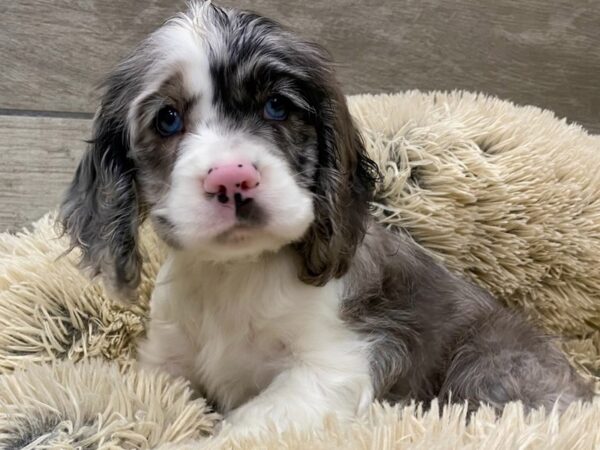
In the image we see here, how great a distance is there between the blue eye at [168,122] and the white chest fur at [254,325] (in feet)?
1.16

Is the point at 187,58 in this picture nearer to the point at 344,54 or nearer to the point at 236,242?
the point at 236,242

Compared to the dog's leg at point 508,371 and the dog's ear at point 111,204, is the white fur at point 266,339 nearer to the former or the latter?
the dog's ear at point 111,204

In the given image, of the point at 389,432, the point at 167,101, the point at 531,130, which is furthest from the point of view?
the point at 531,130

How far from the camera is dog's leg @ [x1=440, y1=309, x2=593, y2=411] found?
6.75ft

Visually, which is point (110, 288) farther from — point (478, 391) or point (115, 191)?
point (478, 391)

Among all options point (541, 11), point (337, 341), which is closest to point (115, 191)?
point (337, 341)

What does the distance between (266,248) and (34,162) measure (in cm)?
192

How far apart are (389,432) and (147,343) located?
3.13 feet

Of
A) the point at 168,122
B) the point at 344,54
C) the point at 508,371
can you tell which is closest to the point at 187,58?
the point at 168,122

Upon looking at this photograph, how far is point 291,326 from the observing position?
198 centimetres

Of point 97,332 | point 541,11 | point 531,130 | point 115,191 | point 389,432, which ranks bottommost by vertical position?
point 97,332

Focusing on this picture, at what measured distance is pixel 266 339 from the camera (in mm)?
2008

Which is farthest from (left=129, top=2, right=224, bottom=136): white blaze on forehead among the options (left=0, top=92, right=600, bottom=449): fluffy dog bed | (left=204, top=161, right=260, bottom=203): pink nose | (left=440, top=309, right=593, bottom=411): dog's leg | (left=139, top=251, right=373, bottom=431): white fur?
(left=440, top=309, right=593, bottom=411): dog's leg

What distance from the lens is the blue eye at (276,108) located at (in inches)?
71.6
